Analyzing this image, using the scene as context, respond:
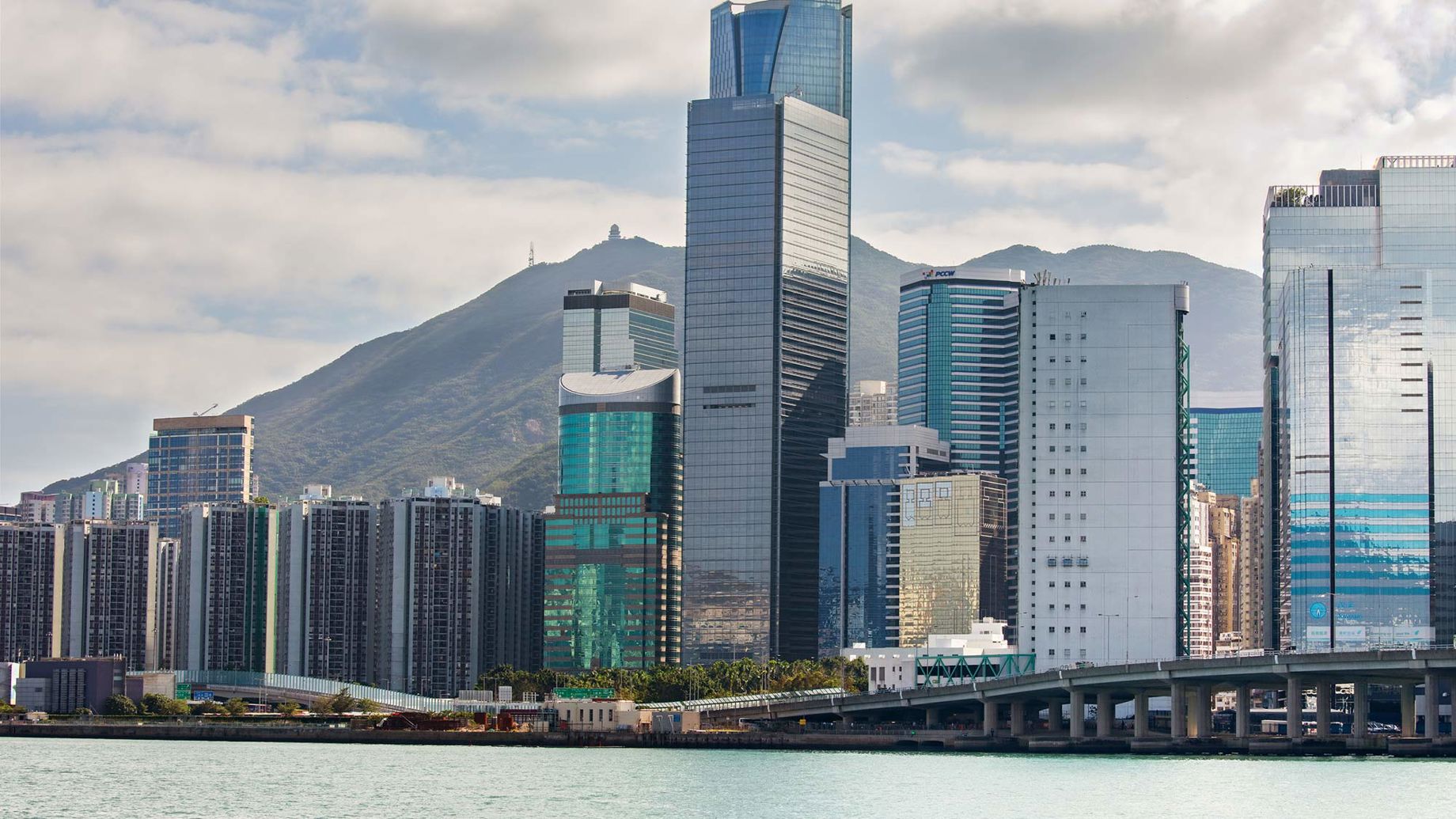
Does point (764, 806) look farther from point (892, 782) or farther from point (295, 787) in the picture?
point (295, 787)

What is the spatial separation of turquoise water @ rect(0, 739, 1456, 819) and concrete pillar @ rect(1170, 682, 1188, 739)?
7.90m

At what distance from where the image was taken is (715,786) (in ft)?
491

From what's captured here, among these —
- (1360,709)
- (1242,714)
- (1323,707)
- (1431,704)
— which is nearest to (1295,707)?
(1323,707)

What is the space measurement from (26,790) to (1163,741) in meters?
96.2

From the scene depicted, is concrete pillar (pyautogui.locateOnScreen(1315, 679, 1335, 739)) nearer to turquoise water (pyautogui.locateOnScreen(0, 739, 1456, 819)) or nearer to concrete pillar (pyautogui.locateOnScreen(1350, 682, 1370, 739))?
concrete pillar (pyautogui.locateOnScreen(1350, 682, 1370, 739))

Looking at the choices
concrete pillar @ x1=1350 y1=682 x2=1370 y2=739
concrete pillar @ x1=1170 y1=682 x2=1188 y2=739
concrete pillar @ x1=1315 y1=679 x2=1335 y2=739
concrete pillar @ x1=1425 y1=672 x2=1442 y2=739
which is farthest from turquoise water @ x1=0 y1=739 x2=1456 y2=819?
concrete pillar @ x1=1350 y1=682 x2=1370 y2=739

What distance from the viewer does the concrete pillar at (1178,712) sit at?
19438 cm

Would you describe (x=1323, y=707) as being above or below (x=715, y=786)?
above

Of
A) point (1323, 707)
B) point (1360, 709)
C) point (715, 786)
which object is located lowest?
point (715, 786)

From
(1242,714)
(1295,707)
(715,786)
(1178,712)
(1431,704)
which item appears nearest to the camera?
(715,786)

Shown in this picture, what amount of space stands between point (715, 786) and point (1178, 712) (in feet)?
198

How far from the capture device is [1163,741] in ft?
640

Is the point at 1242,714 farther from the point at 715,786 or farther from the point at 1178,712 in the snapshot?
the point at 715,786

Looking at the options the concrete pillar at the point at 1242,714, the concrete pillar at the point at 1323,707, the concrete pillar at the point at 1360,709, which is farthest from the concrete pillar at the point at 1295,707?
the concrete pillar at the point at 1360,709
